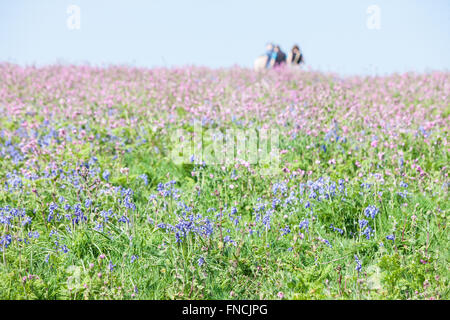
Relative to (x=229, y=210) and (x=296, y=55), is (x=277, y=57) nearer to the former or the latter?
(x=296, y=55)

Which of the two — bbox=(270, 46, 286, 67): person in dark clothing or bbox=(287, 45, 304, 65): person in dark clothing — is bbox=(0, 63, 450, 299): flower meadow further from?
bbox=(287, 45, 304, 65): person in dark clothing

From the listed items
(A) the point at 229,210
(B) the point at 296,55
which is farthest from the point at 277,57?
(A) the point at 229,210

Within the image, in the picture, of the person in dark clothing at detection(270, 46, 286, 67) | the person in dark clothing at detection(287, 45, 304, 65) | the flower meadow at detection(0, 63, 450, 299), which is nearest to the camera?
the flower meadow at detection(0, 63, 450, 299)

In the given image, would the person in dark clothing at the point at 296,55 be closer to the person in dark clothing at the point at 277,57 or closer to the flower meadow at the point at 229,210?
the person in dark clothing at the point at 277,57

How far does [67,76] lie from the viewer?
1201cm

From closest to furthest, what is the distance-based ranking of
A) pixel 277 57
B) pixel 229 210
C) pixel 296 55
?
pixel 229 210 < pixel 277 57 < pixel 296 55

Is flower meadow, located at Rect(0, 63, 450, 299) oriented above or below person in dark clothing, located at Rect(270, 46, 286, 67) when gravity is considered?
below

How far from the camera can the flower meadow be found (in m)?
3.10

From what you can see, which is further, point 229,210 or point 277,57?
point 277,57

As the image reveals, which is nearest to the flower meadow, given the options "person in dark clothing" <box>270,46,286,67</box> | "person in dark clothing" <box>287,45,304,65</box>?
"person in dark clothing" <box>270,46,286,67</box>

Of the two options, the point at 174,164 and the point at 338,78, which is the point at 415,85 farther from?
the point at 174,164

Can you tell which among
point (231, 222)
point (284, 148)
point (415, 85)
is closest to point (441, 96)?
point (415, 85)

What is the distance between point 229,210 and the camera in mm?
4203

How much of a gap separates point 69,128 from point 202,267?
178 inches
